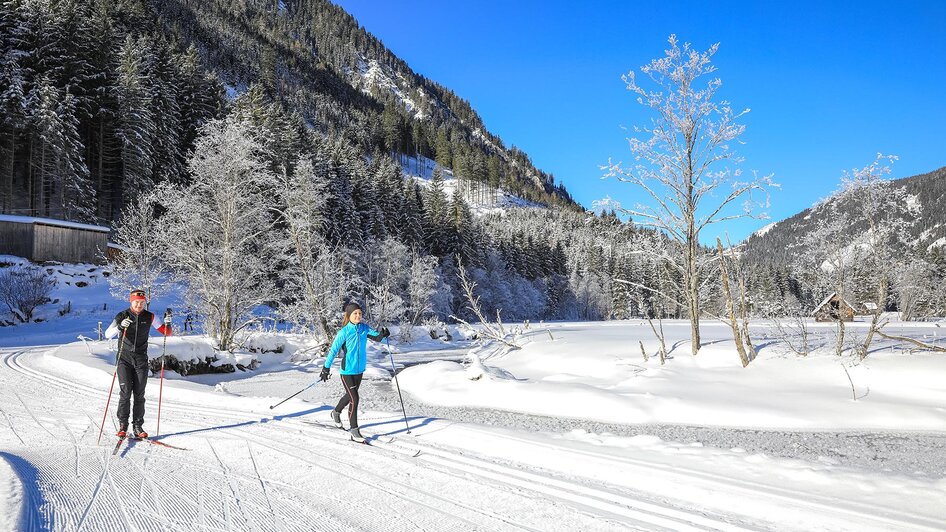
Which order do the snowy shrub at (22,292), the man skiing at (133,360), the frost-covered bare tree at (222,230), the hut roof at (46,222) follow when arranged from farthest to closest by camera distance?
the hut roof at (46,222)
the snowy shrub at (22,292)
the frost-covered bare tree at (222,230)
the man skiing at (133,360)

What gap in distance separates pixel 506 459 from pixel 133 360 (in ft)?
17.9

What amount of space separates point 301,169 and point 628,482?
105 ft

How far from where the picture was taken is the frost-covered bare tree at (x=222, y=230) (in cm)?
1816

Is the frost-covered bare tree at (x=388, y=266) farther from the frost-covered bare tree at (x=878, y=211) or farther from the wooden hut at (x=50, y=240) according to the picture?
the frost-covered bare tree at (x=878, y=211)

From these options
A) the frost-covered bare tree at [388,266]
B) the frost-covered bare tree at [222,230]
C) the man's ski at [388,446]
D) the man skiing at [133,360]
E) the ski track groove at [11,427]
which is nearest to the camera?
the man's ski at [388,446]

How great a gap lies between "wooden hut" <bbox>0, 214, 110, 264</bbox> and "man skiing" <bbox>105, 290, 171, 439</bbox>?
3355 centimetres

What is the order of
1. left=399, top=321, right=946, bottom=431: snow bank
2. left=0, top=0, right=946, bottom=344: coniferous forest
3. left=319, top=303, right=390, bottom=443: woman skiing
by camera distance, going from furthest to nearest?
left=0, top=0, right=946, bottom=344: coniferous forest < left=399, top=321, right=946, bottom=431: snow bank < left=319, top=303, right=390, bottom=443: woman skiing

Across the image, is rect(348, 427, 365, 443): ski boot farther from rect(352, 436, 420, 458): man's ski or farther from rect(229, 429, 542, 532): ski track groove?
rect(229, 429, 542, 532): ski track groove

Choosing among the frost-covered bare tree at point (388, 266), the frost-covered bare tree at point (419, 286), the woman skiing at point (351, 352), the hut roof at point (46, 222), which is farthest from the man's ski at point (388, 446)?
the hut roof at point (46, 222)

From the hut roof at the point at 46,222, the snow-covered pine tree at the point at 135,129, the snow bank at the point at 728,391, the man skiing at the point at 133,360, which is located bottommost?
the snow bank at the point at 728,391

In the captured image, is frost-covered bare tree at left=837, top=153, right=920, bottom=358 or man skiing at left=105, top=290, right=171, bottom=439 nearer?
man skiing at left=105, top=290, right=171, bottom=439

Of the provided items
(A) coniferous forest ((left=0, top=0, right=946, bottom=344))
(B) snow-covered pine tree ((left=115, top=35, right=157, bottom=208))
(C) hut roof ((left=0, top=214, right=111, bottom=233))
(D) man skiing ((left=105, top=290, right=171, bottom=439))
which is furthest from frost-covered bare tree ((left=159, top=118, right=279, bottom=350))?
(B) snow-covered pine tree ((left=115, top=35, right=157, bottom=208))

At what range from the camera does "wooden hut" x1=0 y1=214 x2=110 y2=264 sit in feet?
101

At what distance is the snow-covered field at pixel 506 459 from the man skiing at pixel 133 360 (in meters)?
0.43
